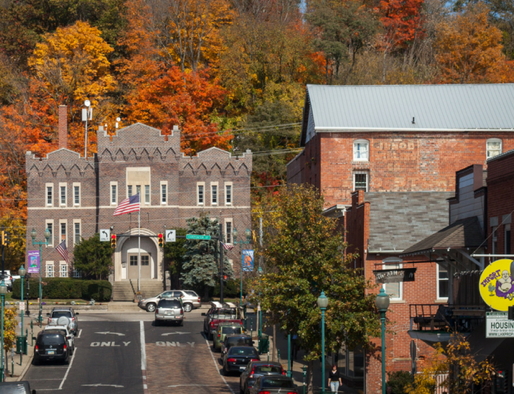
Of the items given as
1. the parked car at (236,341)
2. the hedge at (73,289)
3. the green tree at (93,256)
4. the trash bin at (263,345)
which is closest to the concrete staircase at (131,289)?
the hedge at (73,289)

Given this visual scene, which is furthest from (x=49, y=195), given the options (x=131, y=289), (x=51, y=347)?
(x=51, y=347)

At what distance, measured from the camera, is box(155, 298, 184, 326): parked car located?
62188 mm

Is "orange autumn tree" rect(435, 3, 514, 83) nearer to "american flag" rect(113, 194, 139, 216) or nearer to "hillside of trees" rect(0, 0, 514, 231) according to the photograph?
"hillside of trees" rect(0, 0, 514, 231)

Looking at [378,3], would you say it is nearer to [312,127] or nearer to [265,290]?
[312,127]

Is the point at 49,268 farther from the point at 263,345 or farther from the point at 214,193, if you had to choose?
the point at 263,345

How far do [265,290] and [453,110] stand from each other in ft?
98.7

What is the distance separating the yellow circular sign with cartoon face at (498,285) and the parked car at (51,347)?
28.3 m

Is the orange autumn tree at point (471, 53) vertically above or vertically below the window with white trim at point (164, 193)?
above

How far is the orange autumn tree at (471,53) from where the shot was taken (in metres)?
96.0

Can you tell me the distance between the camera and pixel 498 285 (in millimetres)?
24250

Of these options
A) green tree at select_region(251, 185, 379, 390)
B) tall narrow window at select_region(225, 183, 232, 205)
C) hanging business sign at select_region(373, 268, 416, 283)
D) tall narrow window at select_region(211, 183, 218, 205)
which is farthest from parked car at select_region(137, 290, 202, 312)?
hanging business sign at select_region(373, 268, 416, 283)

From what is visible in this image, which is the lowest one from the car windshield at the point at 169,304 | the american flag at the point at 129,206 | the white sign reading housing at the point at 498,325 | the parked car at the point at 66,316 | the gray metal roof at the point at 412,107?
the parked car at the point at 66,316

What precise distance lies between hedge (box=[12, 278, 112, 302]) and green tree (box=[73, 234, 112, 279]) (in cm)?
166

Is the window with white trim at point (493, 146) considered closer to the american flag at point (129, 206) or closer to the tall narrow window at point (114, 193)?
the american flag at point (129, 206)
